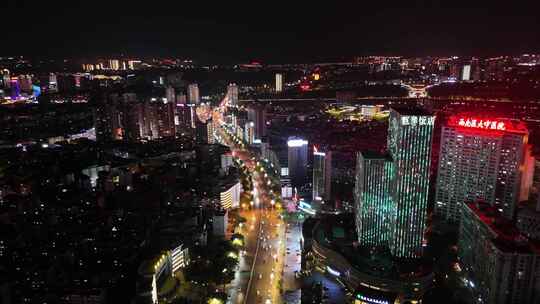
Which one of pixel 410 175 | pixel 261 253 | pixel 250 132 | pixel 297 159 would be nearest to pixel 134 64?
pixel 250 132

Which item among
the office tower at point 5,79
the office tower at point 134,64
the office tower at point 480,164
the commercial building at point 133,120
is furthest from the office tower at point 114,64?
the office tower at point 480,164

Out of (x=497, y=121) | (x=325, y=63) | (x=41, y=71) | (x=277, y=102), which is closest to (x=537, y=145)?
(x=497, y=121)

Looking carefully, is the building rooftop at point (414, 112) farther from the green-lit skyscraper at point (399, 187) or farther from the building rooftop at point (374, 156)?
the building rooftop at point (374, 156)

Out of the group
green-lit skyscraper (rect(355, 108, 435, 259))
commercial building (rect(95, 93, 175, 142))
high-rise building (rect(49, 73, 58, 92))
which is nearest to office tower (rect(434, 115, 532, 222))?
green-lit skyscraper (rect(355, 108, 435, 259))

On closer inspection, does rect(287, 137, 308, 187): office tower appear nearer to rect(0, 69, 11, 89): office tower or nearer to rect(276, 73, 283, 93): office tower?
rect(276, 73, 283, 93): office tower

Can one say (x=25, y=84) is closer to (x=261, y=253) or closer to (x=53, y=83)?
(x=53, y=83)

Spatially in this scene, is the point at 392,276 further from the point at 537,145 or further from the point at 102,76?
the point at 102,76

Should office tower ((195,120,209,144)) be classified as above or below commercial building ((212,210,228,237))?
above
